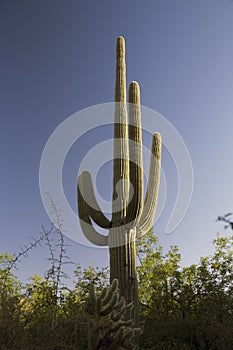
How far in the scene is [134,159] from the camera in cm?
741

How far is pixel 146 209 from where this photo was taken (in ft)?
24.1

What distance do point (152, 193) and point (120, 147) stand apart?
115cm

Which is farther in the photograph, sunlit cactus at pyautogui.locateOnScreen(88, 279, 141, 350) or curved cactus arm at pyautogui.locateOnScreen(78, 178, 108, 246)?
curved cactus arm at pyautogui.locateOnScreen(78, 178, 108, 246)

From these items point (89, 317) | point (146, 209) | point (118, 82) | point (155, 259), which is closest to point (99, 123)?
point (118, 82)

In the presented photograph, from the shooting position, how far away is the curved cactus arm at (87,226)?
697 centimetres

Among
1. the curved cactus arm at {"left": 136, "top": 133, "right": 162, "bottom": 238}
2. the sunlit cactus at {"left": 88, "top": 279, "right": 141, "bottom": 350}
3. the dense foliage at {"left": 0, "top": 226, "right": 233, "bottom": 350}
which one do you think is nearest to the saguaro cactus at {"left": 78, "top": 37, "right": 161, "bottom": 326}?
the curved cactus arm at {"left": 136, "top": 133, "right": 162, "bottom": 238}

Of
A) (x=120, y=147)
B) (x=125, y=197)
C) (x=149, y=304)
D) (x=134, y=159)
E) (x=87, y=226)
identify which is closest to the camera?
(x=125, y=197)

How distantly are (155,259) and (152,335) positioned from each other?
423 cm

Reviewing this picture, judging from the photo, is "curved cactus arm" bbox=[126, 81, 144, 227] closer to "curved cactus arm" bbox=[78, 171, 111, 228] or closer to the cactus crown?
the cactus crown

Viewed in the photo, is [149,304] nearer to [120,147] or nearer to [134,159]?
[134,159]

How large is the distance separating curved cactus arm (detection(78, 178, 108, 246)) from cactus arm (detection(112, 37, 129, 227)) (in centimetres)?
44

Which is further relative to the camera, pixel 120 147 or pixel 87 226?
pixel 120 147

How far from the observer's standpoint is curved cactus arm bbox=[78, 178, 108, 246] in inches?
275

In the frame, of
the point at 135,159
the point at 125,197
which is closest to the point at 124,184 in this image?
the point at 125,197
